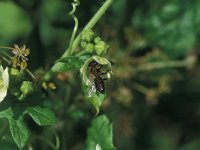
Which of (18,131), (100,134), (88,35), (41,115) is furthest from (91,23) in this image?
(100,134)

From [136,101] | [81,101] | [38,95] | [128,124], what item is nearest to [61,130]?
[81,101]

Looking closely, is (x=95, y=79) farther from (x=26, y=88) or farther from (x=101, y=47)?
(x=26, y=88)

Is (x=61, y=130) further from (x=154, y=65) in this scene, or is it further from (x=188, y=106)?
(x=188, y=106)

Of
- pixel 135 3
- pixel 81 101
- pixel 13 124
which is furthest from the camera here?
pixel 135 3

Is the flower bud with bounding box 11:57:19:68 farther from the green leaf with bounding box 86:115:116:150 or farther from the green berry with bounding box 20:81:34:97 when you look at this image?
the green leaf with bounding box 86:115:116:150

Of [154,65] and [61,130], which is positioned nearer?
[61,130]

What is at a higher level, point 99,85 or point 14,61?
point 14,61
